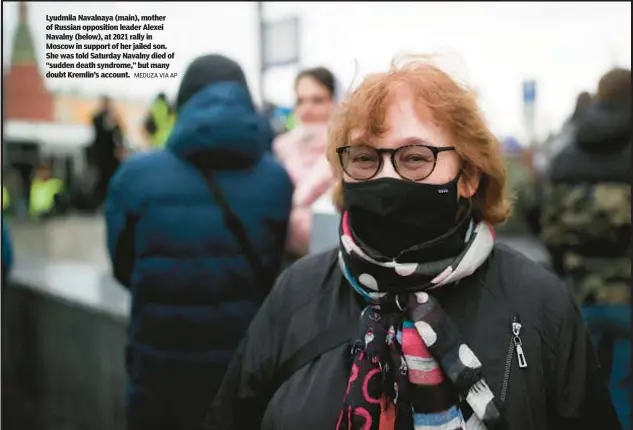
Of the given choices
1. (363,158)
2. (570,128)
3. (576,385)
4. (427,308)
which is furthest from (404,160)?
(570,128)

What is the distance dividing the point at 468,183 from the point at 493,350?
34cm

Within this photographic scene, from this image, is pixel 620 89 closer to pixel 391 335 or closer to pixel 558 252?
pixel 558 252

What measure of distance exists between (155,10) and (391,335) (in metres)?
1.29

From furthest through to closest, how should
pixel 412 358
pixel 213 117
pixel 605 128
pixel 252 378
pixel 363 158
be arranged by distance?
1. pixel 605 128
2. pixel 213 117
3. pixel 252 378
4. pixel 363 158
5. pixel 412 358

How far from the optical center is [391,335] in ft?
4.35

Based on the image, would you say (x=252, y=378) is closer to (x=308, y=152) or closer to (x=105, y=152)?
(x=308, y=152)

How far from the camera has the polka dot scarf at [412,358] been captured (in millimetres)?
1278

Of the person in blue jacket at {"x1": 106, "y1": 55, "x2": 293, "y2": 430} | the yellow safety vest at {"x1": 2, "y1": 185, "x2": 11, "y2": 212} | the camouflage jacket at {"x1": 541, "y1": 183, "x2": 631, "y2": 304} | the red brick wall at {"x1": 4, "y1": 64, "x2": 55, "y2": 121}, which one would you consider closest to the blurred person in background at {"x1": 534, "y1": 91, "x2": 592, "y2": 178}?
the camouflage jacket at {"x1": 541, "y1": 183, "x2": 631, "y2": 304}

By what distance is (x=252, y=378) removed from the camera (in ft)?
4.93

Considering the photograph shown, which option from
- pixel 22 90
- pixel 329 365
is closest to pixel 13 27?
pixel 22 90

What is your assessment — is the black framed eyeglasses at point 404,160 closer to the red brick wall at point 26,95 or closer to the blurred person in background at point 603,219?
the blurred person in background at point 603,219

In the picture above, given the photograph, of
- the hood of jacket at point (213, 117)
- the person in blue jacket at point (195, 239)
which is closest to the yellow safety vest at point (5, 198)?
the person in blue jacket at point (195, 239)

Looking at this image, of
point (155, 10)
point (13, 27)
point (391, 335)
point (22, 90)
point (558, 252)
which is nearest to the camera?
point (391, 335)

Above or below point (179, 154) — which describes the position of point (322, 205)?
below
